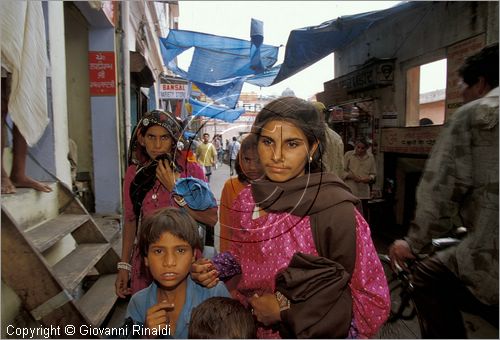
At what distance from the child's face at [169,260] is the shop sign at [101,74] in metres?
4.22

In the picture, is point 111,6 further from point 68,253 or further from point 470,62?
point 470,62

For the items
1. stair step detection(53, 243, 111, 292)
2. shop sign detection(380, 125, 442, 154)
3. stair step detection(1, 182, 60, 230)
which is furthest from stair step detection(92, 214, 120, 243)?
shop sign detection(380, 125, 442, 154)

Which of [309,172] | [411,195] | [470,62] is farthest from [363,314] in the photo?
[411,195]

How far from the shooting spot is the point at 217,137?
1.13m

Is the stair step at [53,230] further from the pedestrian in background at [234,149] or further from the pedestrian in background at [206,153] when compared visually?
the pedestrian in background at [234,149]

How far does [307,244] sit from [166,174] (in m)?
0.79

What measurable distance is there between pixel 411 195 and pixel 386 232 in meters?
1.01

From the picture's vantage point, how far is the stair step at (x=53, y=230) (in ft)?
7.09

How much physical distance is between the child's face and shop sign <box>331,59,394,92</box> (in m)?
4.44

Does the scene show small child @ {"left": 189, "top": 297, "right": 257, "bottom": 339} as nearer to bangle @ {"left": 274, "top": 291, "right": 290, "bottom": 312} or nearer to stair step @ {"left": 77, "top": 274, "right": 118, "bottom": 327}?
bangle @ {"left": 274, "top": 291, "right": 290, "bottom": 312}

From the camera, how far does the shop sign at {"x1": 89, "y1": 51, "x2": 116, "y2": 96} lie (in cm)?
484

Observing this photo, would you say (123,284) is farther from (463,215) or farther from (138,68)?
(138,68)

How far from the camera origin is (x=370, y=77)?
5496 mm

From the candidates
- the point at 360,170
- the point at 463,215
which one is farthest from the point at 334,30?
the point at 463,215
